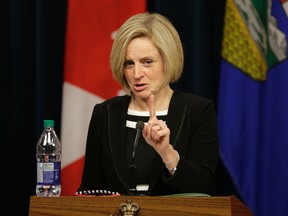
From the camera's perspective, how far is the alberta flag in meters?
3.03

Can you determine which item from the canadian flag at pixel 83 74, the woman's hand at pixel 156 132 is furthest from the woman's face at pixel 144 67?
the canadian flag at pixel 83 74

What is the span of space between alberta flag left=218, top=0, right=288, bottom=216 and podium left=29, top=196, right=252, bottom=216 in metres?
1.15

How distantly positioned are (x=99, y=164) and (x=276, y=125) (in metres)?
0.97

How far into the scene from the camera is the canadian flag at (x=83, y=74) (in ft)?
10.9

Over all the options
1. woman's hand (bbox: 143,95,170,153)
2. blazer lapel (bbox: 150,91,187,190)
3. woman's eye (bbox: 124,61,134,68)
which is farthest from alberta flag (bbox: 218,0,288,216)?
woman's hand (bbox: 143,95,170,153)

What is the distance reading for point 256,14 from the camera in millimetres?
3104

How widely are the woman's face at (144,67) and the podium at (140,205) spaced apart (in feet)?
2.30

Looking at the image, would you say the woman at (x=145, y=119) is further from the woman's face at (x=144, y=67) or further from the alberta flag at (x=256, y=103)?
the alberta flag at (x=256, y=103)

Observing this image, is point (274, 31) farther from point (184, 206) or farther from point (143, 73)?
point (184, 206)

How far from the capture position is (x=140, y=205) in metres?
1.83

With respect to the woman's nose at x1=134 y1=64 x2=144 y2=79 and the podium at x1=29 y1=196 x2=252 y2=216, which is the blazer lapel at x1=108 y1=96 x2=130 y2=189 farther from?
the podium at x1=29 y1=196 x2=252 y2=216

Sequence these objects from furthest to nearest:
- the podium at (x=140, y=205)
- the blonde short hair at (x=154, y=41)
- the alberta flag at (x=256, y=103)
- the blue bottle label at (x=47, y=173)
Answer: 1. the alberta flag at (x=256, y=103)
2. the blonde short hair at (x=154, y=41)
3. the blue bottle label at (x=47, y=173)
4. the podium at (x=140, y=205)

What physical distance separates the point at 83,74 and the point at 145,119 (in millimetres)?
876

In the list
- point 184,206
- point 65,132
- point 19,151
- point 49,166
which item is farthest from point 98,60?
point 184,206
